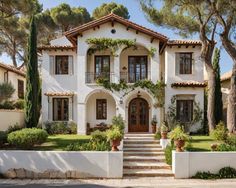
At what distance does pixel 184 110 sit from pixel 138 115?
3.64m

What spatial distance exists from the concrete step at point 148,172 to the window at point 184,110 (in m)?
10.4

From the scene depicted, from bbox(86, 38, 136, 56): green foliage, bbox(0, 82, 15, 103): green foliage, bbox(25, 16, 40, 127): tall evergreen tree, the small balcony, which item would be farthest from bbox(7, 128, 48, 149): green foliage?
bbox(0, 82, 15, 103): green foliage

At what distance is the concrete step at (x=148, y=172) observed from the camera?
43.5 feet

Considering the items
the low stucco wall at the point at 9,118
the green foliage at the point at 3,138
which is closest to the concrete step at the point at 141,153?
the green foliage at the point at 3,138

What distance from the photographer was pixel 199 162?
511 inches

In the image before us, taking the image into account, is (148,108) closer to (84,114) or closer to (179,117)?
(179,117)

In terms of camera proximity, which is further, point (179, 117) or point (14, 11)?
point (179, 117)

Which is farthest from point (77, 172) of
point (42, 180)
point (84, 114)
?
point (84, 114)

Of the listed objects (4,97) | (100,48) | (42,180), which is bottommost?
(42,180)

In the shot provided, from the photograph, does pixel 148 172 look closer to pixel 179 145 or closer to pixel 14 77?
pixel 179 145

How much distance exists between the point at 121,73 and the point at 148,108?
11.5 feet

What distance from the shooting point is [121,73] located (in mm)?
23812

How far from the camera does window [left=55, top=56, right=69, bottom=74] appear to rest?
80.1 feet

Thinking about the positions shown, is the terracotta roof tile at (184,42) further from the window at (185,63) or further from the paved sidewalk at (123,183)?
the paved sidewalk at (123,183)
